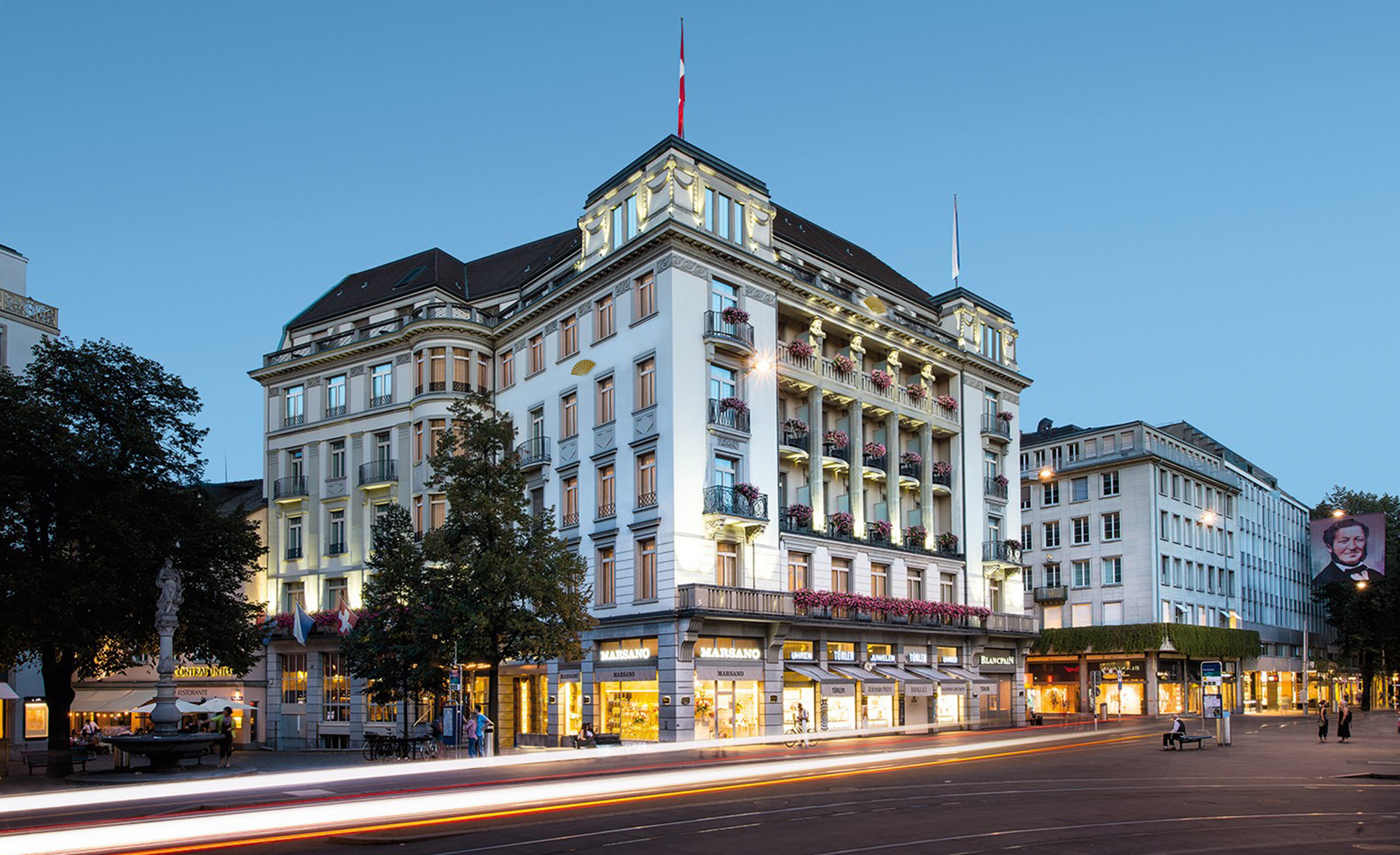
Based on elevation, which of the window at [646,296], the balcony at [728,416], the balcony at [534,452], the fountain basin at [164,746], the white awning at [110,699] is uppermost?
the window at [646,296]

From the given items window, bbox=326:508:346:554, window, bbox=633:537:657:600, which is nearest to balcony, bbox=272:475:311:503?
window, bbox=326:508:346:554

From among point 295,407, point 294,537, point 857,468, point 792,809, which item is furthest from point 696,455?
point 295,407

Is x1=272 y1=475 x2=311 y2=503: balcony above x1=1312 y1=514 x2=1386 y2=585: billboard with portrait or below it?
above

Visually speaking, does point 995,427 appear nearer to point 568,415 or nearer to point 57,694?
point 568,415

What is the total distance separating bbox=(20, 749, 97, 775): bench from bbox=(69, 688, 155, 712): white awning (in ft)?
28.8

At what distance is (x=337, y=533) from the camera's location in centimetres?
6169

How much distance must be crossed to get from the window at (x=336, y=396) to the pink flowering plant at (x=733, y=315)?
76.2 feet

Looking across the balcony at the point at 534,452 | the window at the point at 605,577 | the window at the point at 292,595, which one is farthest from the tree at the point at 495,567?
the window at the point at 292,595

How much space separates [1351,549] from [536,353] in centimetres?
3400

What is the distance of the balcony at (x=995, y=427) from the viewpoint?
64.2 meters

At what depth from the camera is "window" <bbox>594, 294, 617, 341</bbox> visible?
51.2 meters

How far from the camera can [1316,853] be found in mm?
17297

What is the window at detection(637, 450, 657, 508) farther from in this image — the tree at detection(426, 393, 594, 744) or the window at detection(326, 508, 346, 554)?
the window at detection(326, 508, 346, 554)

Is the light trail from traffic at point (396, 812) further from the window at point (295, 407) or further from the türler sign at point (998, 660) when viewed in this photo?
the window at point (295, 407)
